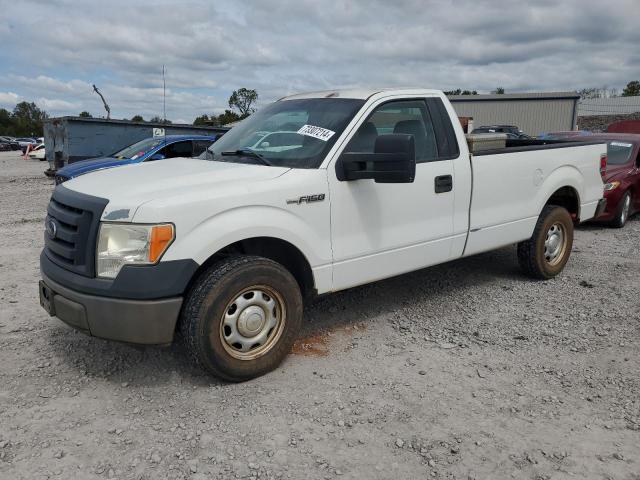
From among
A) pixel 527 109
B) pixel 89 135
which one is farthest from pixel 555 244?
pixel 527 109

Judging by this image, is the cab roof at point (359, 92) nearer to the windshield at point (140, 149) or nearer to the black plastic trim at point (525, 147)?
the black plastic trim at point (525, 147)

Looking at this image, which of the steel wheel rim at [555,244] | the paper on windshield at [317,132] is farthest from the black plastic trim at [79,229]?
the steel wheel rim at [555,244]

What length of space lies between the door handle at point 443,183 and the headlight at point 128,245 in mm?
2250

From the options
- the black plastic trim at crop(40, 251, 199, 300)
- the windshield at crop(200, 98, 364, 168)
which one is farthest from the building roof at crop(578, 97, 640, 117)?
the black plastic trim at crop(40, 251, 199, 300)

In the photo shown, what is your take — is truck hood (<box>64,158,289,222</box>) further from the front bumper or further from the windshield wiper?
the front bumper

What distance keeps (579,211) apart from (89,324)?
5.13 m

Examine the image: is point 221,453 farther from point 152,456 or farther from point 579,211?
point 579,211

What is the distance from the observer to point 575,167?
19.5 feet

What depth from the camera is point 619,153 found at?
9.70 meters

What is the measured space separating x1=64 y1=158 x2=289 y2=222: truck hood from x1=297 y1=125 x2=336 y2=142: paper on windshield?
42 cm

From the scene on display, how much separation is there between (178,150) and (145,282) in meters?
8.97

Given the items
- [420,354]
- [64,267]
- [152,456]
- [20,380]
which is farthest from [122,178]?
[420,354]

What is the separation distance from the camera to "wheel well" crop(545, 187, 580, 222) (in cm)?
605

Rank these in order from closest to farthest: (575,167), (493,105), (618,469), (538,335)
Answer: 1. (618,469)
2. (538,335)
3. (575,167)
4. (493,105)
